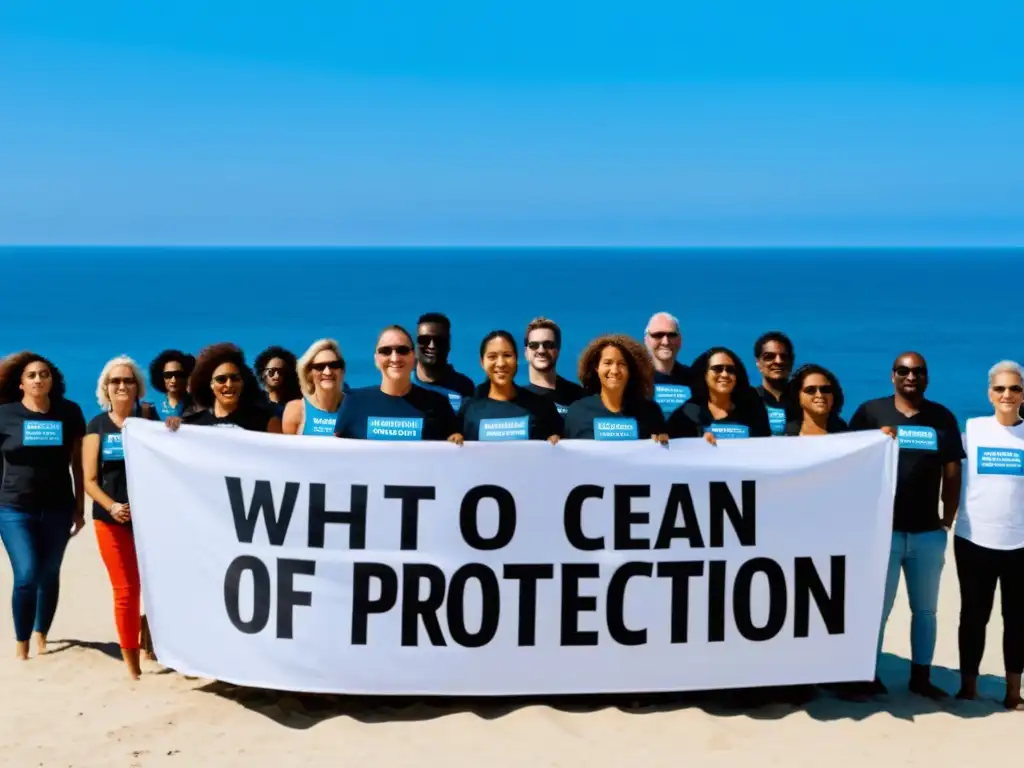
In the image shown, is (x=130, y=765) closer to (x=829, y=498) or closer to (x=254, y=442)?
(x=254, y=442)

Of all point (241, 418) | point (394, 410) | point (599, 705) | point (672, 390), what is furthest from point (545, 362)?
point (599, 705)

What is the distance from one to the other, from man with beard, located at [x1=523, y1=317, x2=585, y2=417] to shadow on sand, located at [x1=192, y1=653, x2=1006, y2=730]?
1643mm

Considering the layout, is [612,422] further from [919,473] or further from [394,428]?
[919,473]

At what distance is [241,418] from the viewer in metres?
6.81

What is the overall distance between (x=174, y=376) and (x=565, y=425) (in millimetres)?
2481

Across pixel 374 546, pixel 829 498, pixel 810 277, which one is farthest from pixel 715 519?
pixel 810 277

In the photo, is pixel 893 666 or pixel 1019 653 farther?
pixel 893 666

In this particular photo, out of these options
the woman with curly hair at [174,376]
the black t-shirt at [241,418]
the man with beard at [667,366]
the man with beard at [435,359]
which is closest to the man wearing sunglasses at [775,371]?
the man with beard at [667,366]

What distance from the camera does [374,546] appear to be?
6168 mm

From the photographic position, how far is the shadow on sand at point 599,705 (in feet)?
20.9

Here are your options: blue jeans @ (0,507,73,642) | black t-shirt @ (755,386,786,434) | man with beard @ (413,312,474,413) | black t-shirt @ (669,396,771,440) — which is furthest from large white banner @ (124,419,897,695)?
man with beard @ (413,312,474,413)

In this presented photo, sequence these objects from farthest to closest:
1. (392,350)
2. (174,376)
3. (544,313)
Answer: (544,313), (174,376), (392,350)

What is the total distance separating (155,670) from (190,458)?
1.49m

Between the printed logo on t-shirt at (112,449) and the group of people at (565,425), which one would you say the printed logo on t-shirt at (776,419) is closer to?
the group of people at (565,425)
